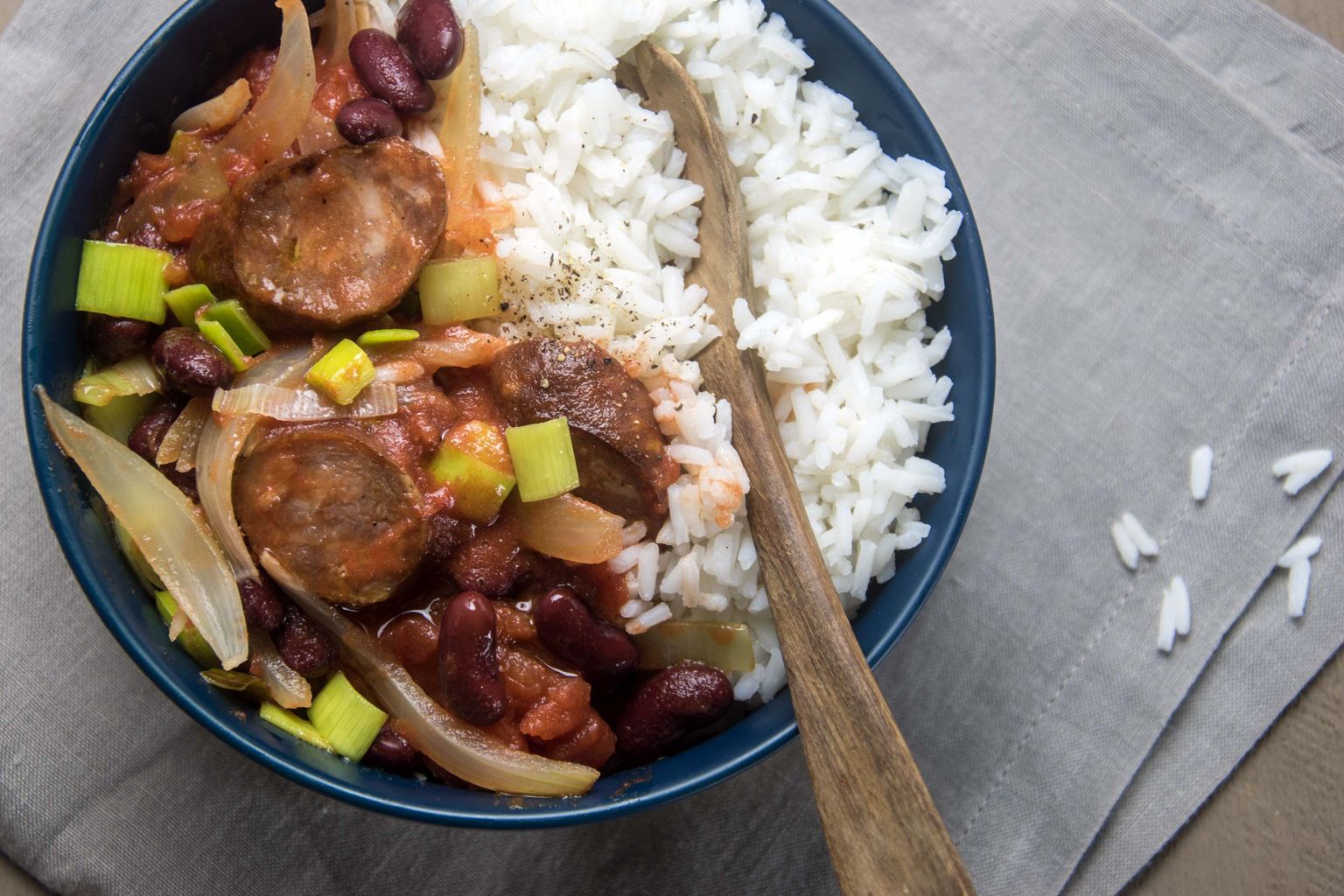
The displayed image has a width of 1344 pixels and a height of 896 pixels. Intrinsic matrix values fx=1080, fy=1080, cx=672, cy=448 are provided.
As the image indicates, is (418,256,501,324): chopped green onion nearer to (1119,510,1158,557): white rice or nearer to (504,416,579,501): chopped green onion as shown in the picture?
(504,416,579,501): chopped green onion

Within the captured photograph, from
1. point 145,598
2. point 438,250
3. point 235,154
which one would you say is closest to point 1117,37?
point 438,250

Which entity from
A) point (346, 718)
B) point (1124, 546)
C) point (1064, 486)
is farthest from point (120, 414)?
point (1124, 546)

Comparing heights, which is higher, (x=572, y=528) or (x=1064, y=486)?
(x=572, y=528)

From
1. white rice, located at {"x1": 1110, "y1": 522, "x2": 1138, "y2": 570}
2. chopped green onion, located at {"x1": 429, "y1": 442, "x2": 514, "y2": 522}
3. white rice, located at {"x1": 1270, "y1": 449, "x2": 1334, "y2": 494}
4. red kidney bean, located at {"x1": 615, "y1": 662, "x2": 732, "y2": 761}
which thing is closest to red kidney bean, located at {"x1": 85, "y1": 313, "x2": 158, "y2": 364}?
chopped green onion, located at {"x1": 429, "y1": 442, "x2": 514, "y2": 522}

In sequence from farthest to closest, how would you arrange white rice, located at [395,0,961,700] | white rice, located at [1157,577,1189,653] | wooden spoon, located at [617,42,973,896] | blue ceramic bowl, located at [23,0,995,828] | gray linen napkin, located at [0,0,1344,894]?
white rice, located at [1157,577,1189,653], gray linen napkin, located at [0,0,1344,894], white rice, located at [395,0,961,700], blue ceramic bowl, located at [23,0,995,828], wooden spoon, located at [617,42,973,896]

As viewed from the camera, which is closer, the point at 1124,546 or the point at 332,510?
the point at 332,510

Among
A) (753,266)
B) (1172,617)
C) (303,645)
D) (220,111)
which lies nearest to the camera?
(303,645)

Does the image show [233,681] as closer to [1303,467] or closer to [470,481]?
Result: [470,481]
